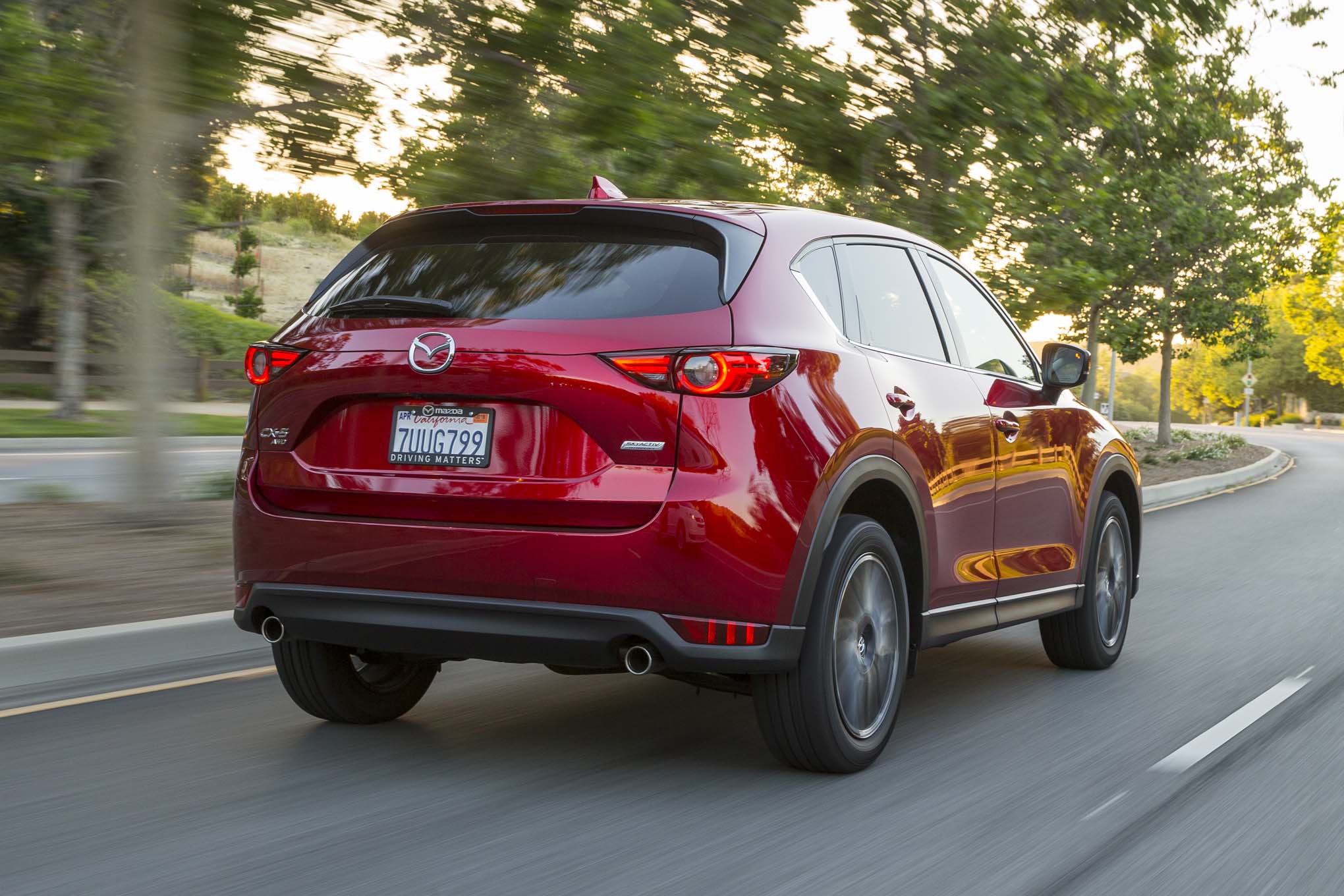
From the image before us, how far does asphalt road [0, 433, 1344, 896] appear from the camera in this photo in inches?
153

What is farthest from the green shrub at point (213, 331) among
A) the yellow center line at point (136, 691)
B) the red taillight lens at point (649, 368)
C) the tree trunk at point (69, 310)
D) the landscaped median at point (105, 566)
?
the red taillight lens at point (649, 368)

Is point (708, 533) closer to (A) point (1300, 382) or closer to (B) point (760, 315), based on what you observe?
(B) point (760, 315)

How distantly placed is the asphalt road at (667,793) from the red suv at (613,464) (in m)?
0.38

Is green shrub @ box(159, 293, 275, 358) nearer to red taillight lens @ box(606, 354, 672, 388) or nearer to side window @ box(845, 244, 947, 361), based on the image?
side window @ box(845, 244, 947, 361)

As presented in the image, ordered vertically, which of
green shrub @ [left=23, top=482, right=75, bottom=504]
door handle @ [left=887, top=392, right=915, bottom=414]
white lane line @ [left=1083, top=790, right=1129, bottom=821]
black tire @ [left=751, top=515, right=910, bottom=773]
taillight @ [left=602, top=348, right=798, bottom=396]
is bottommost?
green shrub @ [left=23, top=482, right=75, bottom=504]

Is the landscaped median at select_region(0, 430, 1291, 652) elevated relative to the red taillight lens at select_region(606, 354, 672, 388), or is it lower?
lower

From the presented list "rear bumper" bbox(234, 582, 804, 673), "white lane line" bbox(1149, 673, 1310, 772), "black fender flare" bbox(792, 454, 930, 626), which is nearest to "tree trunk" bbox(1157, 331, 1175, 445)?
"white lane line" bbox(1149, 673, 1310, 772)

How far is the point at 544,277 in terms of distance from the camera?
4.68m

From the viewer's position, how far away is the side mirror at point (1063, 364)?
647cm

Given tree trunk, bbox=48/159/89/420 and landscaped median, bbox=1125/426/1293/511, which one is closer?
landscaped median, bbox=1125/426/1293/511

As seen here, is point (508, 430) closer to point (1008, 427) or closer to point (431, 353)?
point (431, 353)

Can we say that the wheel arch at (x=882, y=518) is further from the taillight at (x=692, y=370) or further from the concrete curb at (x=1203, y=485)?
the concrete curb at (x=1203, y=485)

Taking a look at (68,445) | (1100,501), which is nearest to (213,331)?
(68,445)

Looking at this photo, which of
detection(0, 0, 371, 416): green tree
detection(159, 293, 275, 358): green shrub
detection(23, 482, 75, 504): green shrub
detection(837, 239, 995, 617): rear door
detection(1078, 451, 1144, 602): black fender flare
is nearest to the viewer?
detection(837, 239, 995, 617): rear door
